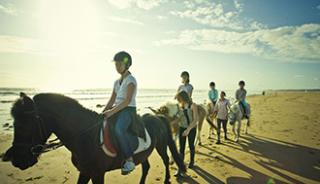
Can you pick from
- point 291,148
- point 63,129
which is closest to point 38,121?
point 63,129

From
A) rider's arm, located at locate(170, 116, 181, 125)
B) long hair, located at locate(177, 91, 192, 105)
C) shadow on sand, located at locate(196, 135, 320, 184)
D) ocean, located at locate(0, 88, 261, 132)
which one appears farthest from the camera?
ocean, located at locate(0, 88, 261, 132)

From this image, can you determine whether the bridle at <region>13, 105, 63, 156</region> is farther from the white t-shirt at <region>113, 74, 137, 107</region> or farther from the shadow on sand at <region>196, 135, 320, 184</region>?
the shadow on sand at <region>196, 135, 320, 184</region>

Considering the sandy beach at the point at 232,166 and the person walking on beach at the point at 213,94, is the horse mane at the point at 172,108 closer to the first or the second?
the sandy beach at the point at 232,166

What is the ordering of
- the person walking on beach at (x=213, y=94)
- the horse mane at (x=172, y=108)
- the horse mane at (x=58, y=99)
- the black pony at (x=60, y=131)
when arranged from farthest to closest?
the person walking on beach at (x=213, y=94), the horse mane at (x=172, y=108), the horse mane at (x=58, y=99), the black pony at (x=60, y=131)

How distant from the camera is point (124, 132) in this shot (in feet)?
12.6

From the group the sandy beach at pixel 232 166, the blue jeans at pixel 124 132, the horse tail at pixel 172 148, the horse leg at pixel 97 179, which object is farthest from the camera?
the sandy beach at pixel 232 166

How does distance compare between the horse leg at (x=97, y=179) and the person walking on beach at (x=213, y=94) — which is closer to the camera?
the horse leg at (x=97, y=179)

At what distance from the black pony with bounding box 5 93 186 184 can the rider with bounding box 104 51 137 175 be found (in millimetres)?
230

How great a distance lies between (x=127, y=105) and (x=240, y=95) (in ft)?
30.1

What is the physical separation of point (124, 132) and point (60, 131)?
105cm

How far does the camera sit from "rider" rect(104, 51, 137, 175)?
3781mm

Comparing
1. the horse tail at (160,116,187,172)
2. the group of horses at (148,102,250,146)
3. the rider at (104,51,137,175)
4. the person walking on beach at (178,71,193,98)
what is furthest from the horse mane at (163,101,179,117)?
the rider at (104,51,137,175)

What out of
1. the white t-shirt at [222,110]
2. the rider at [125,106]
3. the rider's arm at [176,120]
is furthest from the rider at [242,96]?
the rider at [125,106]

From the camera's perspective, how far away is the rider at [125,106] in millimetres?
3781
